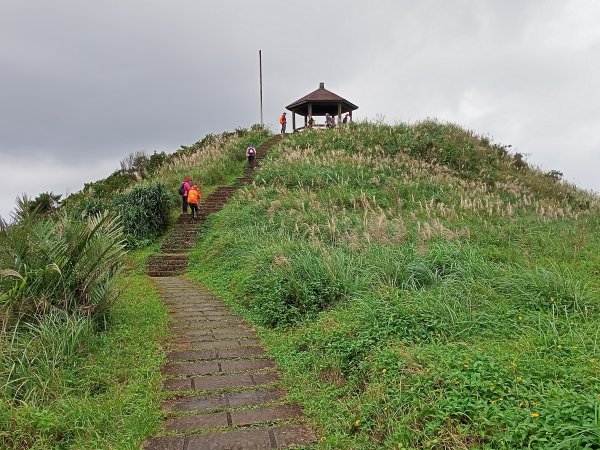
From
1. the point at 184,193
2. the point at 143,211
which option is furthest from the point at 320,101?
the point at 143,211

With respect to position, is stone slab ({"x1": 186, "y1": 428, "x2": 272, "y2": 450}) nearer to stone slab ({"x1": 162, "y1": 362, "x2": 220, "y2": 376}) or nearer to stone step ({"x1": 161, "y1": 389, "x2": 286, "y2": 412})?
stone step ({"x1": 161, "y1": 389, "x2": 286, "y2": 412})

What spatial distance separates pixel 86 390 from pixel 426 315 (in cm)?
286

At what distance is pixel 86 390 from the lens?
11.2 ft

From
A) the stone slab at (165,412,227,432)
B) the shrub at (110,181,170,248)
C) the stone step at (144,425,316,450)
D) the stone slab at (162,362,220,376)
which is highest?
the shrub at (110,181,170,248)

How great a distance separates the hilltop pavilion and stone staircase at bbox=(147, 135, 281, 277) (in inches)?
388

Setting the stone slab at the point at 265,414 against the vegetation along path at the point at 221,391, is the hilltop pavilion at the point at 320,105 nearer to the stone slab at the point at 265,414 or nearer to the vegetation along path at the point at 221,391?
the vegetation along path at the point at 221,391

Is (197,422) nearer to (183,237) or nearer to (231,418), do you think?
(231,418)

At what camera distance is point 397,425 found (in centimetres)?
270

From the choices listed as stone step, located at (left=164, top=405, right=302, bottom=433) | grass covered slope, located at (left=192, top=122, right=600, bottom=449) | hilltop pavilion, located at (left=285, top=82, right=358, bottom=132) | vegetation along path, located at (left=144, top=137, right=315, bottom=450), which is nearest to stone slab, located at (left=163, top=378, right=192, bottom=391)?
vegetation along path, located at (left=144, top=137, right=315, bottom=450)

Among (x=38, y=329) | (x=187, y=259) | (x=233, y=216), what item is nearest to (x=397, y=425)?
(x=38, y=329)

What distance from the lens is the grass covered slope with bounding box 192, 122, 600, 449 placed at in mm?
2527

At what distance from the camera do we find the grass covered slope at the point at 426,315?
2527 millimetres

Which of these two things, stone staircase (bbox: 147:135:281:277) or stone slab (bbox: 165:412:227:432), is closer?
stone slab (bbox: 165:412:227:432)

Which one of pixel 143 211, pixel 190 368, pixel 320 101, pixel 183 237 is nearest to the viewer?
pixel 190 368
